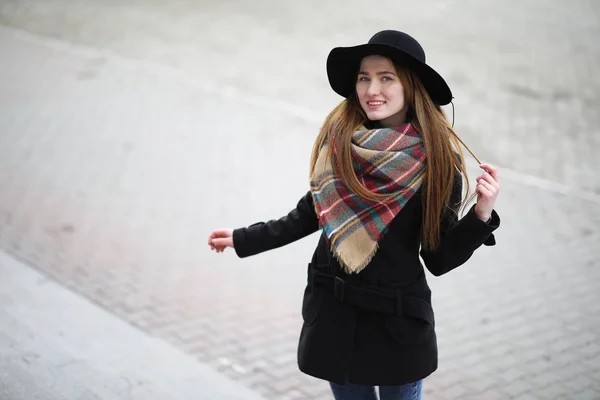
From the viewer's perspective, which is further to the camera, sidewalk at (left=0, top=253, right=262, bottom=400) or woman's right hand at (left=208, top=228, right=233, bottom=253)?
sidewalk at (left=0, top=253, right=262, bottom=400)

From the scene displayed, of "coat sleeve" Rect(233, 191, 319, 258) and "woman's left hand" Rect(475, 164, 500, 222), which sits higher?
"woman's left hand" Rect(475, 164, 500, 222)

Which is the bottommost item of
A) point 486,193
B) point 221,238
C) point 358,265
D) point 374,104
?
point 221,238

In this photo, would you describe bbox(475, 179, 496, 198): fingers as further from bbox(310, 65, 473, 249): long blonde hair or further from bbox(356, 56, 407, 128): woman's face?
bbox(356, 56, 407, 128): woman's face

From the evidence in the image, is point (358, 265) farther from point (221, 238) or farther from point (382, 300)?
point (221, 238)

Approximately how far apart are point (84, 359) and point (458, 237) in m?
2.44

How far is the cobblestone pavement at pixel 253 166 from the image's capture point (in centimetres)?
499

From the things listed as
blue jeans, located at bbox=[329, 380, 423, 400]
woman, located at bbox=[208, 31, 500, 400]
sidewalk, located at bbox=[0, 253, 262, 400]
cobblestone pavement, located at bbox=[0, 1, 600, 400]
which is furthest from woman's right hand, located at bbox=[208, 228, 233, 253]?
cobblestone pavement, located at bbox=[0, 1, 600, 400]

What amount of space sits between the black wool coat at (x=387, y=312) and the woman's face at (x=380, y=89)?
0.99 ft

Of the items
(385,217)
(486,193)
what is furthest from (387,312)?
(486,193)

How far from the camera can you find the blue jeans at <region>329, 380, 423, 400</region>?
2990 millimetres

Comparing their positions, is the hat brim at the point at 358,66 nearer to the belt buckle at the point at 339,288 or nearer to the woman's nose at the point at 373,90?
the woman's nose at the point at 373,90

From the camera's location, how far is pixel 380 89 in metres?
2.85

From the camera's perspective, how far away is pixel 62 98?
8625mm

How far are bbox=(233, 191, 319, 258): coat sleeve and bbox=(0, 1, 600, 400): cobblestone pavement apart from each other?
1446 millimetres
